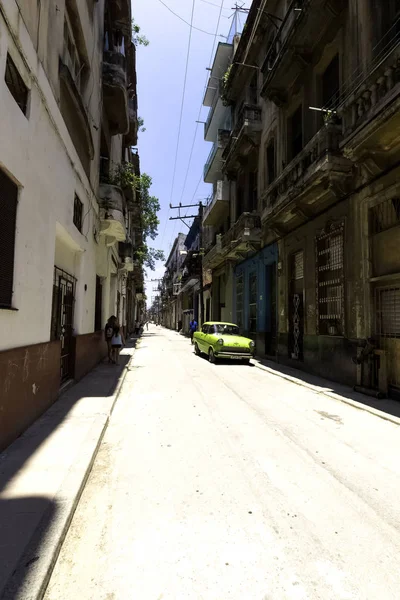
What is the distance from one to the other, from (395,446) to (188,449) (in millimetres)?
2894

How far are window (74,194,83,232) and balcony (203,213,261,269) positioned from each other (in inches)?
350

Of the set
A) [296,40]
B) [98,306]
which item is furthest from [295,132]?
[98,306]

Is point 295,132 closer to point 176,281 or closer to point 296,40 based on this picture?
point 296,40

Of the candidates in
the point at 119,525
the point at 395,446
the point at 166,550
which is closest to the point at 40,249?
the point at 119,525

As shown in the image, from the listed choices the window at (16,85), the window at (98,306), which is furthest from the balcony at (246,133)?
the window at (16,85)

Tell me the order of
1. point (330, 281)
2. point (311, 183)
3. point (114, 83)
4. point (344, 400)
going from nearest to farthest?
1. point (344, 400)
2. point (311, 183)
3. point (330, 281)
4. point (114, 83)

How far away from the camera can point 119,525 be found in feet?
9.80

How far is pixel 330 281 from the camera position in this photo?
10.9 meters

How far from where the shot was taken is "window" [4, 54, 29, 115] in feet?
14.4

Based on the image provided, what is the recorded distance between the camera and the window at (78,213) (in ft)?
28.3

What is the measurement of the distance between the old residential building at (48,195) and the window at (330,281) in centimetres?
673

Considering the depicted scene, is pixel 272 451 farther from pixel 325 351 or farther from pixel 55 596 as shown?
pixel 325 351

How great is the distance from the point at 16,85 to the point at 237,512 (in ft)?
18.2

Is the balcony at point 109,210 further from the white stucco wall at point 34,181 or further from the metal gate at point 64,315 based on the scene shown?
the white stucco wall at point 34,181
